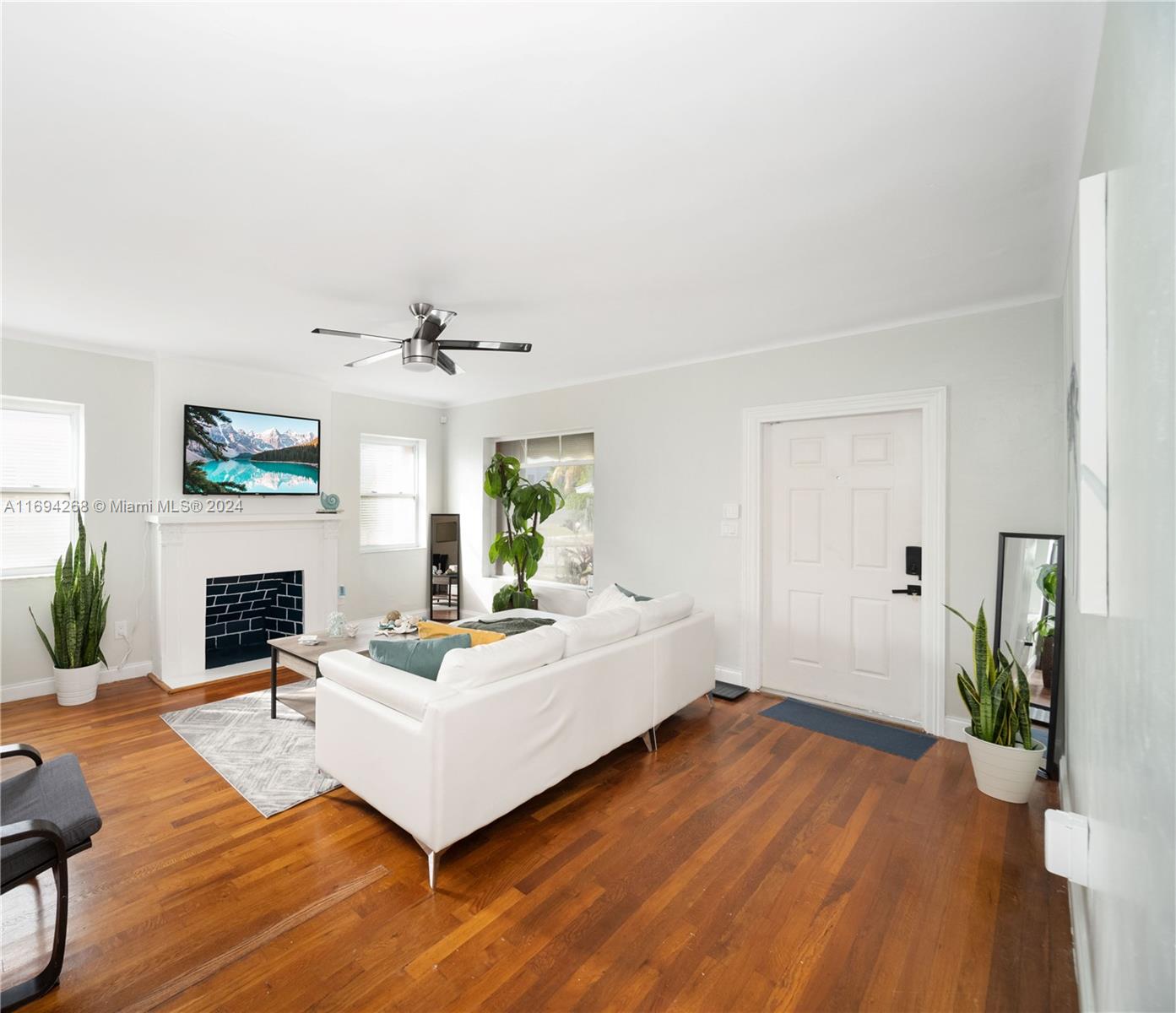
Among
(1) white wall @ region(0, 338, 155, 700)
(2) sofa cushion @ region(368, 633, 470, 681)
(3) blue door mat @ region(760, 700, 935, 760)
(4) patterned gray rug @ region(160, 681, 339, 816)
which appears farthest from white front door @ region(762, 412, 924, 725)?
(1) white wall @ region(0, 338, 155, 700)

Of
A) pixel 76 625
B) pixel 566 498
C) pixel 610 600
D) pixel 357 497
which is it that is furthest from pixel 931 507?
pixel 76 625

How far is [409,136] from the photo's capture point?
175 cm

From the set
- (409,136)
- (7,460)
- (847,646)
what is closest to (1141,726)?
(409,136)

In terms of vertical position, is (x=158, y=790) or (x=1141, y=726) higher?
(x=1141, y=726)

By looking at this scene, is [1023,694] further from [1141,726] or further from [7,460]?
[7,460]

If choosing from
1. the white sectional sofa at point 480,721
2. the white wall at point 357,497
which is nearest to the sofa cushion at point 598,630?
the white sectional sofa at point 480,721

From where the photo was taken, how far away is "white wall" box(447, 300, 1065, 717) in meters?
→ 3.10

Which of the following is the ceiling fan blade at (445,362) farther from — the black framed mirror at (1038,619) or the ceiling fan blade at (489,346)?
the black framed mirror at (1038,619)

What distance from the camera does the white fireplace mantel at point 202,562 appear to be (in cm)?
429

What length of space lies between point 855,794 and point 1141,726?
2178 mm

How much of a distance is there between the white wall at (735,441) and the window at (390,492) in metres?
0.42

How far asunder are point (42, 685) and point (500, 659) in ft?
12.8

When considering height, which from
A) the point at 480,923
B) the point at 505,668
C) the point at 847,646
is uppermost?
the point at 505,668

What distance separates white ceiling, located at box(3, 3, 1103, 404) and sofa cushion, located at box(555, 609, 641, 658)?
1.71 m
